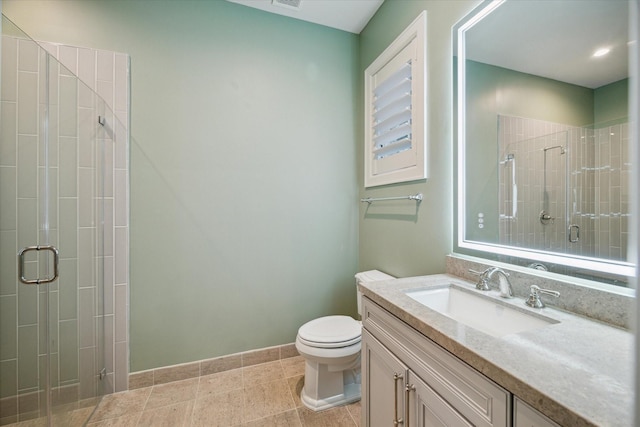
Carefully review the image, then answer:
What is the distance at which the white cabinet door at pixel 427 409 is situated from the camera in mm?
745

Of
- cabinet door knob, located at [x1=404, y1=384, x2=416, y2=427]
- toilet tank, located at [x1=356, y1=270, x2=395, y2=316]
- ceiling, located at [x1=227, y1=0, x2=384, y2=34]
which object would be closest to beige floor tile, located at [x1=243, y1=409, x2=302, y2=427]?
toilet tank, located at [x1=356, y1=270, x2=395, y2=316]

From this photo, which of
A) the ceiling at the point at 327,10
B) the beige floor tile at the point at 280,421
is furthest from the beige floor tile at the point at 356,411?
the ceiling at the point at 327,10

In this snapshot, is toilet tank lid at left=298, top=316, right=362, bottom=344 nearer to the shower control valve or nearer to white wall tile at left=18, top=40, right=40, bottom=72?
the shower control valve

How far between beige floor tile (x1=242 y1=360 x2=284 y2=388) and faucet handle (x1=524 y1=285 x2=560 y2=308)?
62.9 inches

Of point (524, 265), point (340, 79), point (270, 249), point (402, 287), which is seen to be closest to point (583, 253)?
point (524, 265)

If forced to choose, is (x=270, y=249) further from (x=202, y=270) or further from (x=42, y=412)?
(x=42, y=412)

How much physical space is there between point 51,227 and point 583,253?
2.29 metres

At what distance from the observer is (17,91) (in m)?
1.26

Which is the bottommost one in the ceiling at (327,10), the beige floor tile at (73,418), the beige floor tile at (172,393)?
the beige floor tile at (172,393)

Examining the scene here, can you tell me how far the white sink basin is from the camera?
3.13ft

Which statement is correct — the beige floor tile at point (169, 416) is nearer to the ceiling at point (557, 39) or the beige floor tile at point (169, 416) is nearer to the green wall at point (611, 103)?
the green wall at point (611, 103)

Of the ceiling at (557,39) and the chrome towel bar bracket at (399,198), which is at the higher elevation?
the ceiling at (557,39)

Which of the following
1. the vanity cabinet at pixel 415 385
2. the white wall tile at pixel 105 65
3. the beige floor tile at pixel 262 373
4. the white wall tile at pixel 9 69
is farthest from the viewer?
the beige floor tile at pixel 262 373

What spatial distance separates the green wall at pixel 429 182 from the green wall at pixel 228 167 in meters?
0.45
